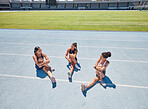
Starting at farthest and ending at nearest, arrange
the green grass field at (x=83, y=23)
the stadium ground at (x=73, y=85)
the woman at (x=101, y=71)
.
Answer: the green grass field at (x=83, y=23)
the woman at (x=101, y=71)
the stadium ground at (x=73, y=85)

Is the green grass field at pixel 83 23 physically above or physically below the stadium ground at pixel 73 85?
above

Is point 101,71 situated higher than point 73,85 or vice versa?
point 101,71

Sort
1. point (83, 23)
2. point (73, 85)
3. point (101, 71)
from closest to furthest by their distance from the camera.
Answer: point (101, 71) → point (73, 85) → point (83, 23)

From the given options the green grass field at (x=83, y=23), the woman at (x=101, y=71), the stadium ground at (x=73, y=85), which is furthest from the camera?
the green grass field at (x=83, y=23)

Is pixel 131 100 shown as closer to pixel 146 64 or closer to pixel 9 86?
pixel 146 64

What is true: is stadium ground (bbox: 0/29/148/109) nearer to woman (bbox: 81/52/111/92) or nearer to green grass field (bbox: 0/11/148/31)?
woman (bbox: 81/52/111/92)

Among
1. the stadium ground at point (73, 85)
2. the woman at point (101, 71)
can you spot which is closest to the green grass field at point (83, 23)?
the stadium ground at point (73, 85)

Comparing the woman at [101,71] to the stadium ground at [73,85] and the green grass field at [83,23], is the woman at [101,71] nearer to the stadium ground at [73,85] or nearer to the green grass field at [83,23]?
the stadium ground at [73,85]

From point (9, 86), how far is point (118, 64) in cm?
495

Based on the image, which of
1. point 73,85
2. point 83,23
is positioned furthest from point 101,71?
point 83,23

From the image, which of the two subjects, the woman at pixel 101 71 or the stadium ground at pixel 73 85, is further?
the woman at pixel 101 71

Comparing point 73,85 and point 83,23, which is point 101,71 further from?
point 83,23

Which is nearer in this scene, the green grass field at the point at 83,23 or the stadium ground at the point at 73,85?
the stadium ground at the point at 73,85

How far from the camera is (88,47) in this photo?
24.7 ft
